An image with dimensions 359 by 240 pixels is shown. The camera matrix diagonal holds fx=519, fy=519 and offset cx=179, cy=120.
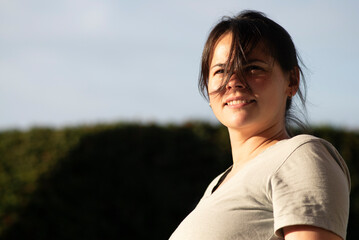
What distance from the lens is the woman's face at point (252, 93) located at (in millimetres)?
1752

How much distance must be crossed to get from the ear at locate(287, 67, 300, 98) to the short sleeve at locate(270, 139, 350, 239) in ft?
1.63

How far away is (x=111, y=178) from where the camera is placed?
21.8ft

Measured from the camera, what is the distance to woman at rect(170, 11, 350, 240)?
1.41 meters

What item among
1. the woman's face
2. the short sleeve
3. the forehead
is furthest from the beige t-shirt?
the forehead

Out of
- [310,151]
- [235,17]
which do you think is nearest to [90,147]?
[235,17]

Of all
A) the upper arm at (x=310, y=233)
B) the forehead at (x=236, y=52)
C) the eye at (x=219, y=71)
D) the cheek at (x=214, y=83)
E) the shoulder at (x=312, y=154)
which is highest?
the forehead at (x=236, y=52)

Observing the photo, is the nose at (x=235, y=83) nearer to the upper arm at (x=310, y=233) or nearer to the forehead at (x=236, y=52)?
the forehead at (x=236, y=52)

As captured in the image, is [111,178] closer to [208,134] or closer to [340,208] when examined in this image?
[208,134]

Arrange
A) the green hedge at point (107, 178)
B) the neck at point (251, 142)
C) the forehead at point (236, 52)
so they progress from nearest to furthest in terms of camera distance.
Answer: the forehead at point (236, 52) < the neck at point (251, 142) < the green hedge at point (107, 178)

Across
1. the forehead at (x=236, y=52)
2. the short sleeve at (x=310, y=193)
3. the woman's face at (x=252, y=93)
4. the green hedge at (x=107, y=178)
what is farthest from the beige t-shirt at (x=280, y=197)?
the green hedge at (x=107, y=178)

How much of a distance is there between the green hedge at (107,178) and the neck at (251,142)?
187 inches

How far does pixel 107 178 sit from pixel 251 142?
16.1 feet

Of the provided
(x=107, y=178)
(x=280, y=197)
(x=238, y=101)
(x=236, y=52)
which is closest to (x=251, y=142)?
(x=238, y=101)

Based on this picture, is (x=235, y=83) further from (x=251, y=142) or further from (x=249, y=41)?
(x=251, y=142)
